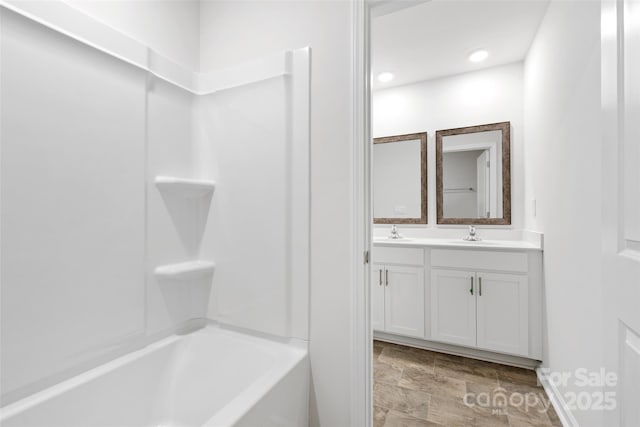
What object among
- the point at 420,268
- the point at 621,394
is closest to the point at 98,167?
the point at 621,394

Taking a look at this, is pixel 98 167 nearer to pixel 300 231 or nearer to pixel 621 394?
pixel 300 231

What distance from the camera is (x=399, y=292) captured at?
2566 millimetres

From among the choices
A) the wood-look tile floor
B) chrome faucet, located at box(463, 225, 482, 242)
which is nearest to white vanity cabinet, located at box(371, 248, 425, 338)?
the wood-look tile floor

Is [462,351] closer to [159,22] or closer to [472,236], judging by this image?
[472,236]

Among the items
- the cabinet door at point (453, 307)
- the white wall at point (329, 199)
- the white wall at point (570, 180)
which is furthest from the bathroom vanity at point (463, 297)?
the white wall at point (329, 199)

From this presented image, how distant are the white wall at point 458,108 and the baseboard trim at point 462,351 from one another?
1029 millimetres

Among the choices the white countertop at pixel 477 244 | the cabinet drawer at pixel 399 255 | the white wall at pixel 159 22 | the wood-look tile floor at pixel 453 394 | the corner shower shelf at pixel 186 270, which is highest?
Result: the white wall at pixel 159 22

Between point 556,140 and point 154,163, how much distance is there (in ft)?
7.21

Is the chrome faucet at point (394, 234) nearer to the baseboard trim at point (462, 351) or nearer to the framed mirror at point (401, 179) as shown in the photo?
the framed mirror at point (401, 179)

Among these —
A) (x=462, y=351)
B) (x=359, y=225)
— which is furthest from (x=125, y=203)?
(x=462, y=351)

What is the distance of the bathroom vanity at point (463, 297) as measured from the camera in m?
2.16

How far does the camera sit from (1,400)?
0.94 meters

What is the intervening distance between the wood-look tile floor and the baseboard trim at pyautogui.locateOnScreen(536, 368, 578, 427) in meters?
0.03

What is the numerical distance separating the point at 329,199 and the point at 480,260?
1592 millimetres
